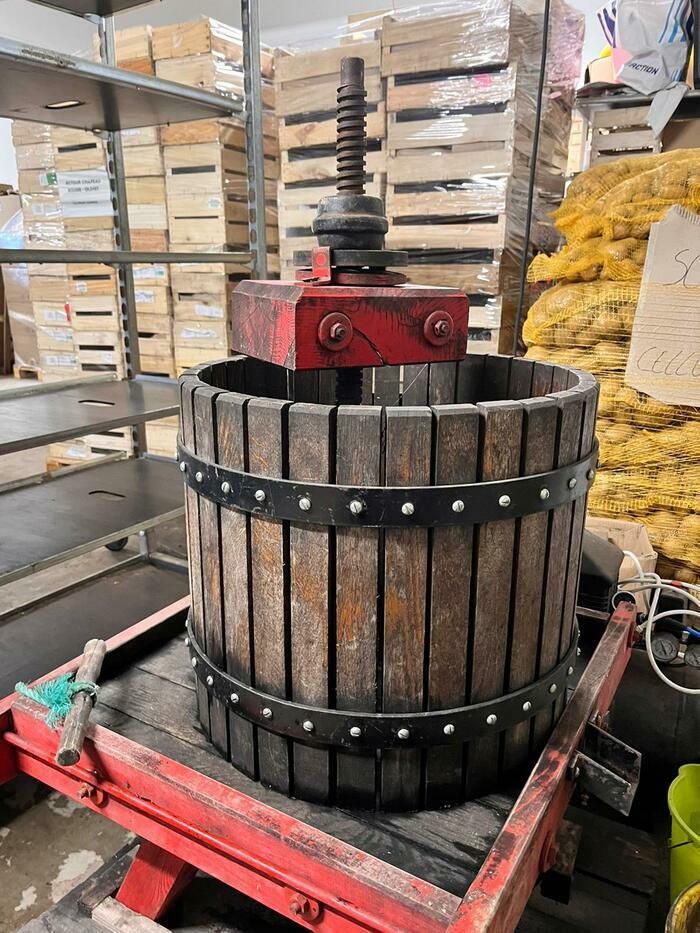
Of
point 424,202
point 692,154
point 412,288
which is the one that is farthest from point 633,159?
point 412,288

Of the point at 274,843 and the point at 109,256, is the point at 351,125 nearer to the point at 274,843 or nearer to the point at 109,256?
the point at 274,843

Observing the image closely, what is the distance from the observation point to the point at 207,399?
143 centimetres

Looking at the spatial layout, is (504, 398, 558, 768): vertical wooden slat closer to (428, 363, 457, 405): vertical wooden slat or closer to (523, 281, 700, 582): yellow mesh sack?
(428, 363, 457, 405): vertical wooden slat

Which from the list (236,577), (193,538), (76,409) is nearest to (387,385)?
(193,538)

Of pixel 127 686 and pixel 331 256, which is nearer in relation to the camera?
pixel 331 256

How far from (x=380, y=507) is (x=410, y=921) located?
27.6 inches

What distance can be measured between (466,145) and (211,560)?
3.15 meters

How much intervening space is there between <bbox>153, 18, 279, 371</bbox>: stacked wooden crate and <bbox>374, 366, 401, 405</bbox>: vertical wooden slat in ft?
8.30

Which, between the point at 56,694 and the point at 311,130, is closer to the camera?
the point at 56,694

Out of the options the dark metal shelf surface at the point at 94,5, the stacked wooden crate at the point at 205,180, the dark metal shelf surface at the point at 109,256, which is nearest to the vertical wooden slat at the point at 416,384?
the dark metal shelf surface at the point at 109,256

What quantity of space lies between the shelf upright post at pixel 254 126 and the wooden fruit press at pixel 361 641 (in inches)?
75.9

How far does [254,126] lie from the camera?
11.0 feet

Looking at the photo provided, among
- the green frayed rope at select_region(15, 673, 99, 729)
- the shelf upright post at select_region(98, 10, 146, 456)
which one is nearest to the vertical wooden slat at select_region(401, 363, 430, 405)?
the green frayed rope at select_region(15, 673, 99, 729)

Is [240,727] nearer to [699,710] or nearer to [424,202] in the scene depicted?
[699,710]
